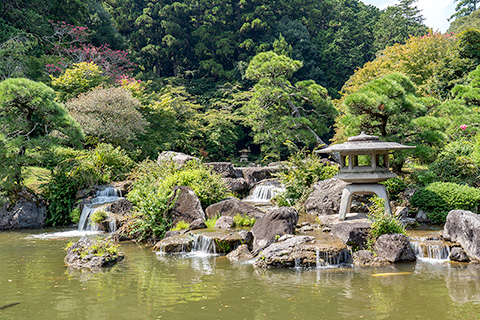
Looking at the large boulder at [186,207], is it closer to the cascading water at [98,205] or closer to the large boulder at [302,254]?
the cascading water at [98,205]

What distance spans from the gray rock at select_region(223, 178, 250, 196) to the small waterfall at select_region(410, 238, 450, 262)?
9.64 metres

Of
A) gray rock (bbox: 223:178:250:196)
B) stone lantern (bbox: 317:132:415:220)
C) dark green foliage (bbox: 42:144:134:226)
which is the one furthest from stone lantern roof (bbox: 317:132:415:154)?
dark green foliage (bbox: 42:144:134:226)

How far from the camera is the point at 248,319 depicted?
493 cm

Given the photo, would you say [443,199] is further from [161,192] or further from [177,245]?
[161,192]

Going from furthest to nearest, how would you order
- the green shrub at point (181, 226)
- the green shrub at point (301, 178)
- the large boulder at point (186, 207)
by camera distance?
the green shrub at point (301, 178)
the large boulder at point (186, 207)
the green shrub at point (181, 226)

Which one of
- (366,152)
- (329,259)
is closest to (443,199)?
(366,152)

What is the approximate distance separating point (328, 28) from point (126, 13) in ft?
67.5

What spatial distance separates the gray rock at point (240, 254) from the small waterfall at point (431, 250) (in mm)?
3393

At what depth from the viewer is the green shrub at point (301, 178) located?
1303cm

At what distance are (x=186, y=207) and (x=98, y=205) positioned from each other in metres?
3.85

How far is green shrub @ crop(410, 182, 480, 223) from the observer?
10164 mm

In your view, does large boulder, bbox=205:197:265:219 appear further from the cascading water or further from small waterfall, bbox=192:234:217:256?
the cascading water

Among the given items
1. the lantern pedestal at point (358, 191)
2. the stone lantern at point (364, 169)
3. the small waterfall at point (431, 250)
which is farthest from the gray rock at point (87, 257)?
the small waterfall at point (431, 250)

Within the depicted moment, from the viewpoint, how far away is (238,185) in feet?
56.7
